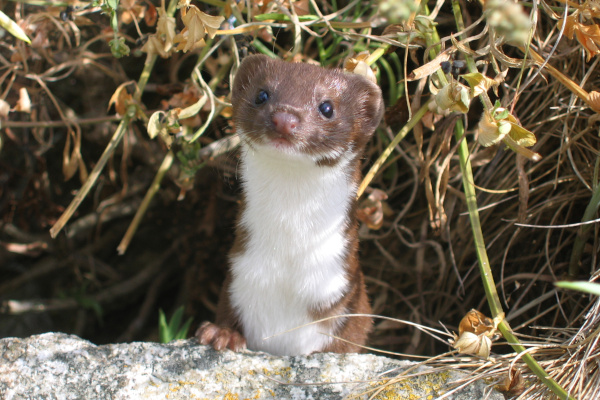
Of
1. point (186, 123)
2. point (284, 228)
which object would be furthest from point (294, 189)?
point (186, 123)

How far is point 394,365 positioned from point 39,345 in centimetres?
101

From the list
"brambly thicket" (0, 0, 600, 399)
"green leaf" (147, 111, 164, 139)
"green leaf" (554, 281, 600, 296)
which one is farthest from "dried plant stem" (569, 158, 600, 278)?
"green leaf" (147, 111, 164, 139)

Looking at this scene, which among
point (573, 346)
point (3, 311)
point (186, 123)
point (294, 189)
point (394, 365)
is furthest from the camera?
point (3, 311)

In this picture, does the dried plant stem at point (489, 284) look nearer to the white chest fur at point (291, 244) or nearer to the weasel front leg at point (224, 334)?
the white chest fur at point (291, 244)

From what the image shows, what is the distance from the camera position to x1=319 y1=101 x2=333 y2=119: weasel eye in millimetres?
1735

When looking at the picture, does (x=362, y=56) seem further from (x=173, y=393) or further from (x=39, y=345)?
(x=39, y=345)

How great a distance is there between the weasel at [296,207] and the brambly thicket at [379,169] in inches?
5.2

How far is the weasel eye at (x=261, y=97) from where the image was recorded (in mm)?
1750

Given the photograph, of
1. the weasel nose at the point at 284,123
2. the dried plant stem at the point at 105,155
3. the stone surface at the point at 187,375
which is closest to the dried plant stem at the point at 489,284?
the stone surface at the point at 187,375

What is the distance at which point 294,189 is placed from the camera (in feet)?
5.92

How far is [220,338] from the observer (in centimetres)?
179

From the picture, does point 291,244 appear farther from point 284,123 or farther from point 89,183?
point 89,183

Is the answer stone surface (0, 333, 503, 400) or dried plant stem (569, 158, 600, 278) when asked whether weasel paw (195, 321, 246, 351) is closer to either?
stone surface (0, 333, 503, 400)

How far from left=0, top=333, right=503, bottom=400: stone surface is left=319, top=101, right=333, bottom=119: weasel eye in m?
0.72
